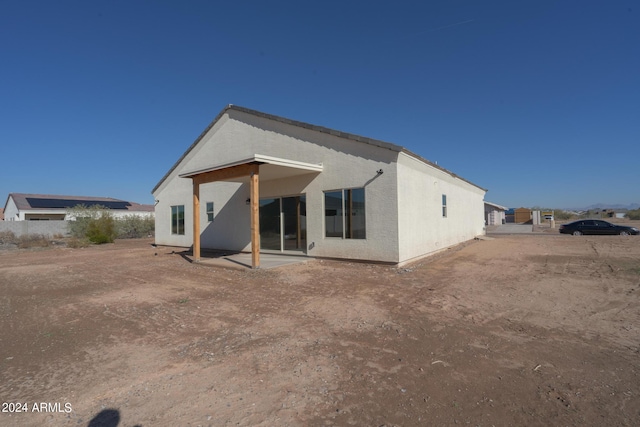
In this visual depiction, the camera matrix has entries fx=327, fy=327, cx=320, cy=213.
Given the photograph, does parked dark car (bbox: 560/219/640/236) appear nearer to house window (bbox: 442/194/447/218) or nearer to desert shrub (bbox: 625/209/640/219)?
house window (bbox: 442/194/447/218)

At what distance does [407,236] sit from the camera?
10.8 m

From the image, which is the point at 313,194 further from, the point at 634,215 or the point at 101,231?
the point at 634,215

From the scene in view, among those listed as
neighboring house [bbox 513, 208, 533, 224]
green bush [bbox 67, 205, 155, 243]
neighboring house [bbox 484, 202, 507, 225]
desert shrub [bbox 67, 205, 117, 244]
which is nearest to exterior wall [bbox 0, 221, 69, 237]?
green bush [bbox 67, 205, 155, 243]

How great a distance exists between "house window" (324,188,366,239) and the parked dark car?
22.1 metres

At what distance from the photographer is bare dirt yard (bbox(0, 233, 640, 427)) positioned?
293 centimetres

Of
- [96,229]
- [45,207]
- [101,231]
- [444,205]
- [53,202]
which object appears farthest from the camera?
[53,202]

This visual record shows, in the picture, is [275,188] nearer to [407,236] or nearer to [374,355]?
[407,236]

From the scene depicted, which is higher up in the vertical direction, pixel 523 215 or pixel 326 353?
pixel 523 215

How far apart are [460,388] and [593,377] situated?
1.47 metres

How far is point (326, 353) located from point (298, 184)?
30.1 feet

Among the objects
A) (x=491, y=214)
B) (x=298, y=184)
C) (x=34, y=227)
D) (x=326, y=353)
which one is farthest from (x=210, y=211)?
(x=491, y=214)

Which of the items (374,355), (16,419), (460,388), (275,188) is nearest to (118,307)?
(16,419)

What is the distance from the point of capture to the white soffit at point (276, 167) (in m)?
9.91

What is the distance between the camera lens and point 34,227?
30.0 metres
